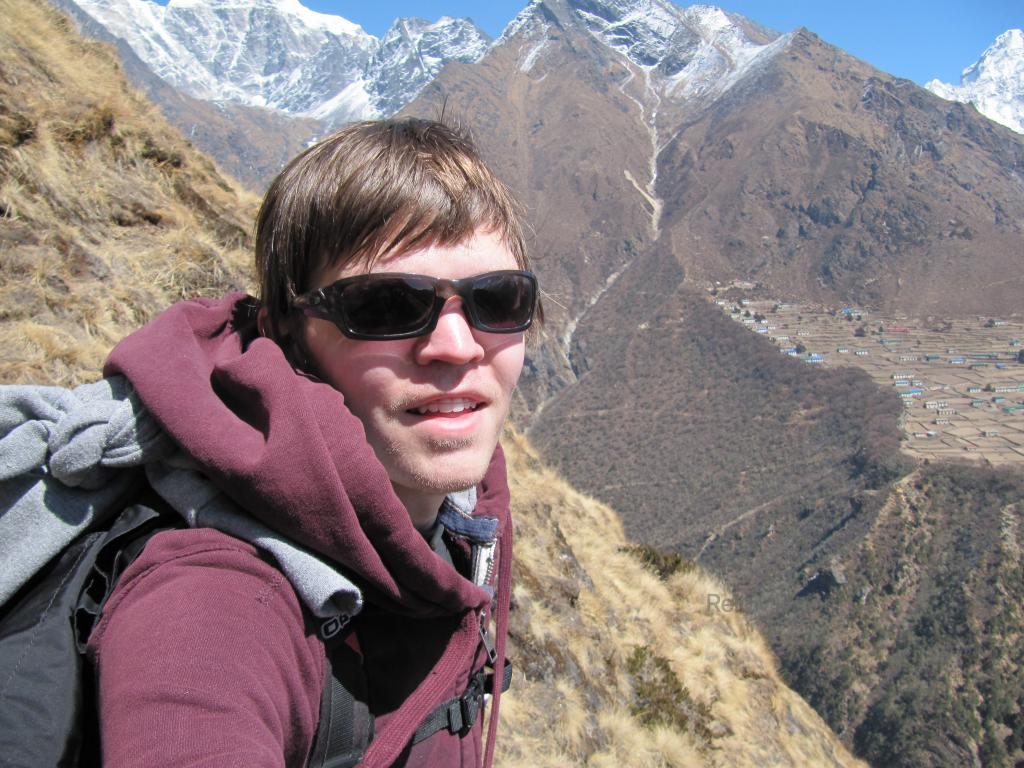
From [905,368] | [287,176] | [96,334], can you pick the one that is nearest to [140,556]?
[287,176]

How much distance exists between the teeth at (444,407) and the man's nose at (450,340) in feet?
0.30

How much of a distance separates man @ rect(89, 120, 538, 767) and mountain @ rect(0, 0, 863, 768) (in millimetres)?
2972

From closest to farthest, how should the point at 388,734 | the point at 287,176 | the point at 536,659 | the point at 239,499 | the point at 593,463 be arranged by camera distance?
1. the point at 239,499
2. the point at 388,734
3. the point at 287,176
4. the point at 536,659
5. the point at 593,463

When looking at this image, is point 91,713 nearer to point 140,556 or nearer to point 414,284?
point 140,556

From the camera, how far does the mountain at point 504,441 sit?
185 inches

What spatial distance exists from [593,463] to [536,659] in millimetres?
129553

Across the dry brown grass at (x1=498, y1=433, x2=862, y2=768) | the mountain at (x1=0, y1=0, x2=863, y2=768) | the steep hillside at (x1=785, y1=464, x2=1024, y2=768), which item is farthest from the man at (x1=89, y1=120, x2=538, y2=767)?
the steep hillside at (x1=785, y1=464, x2=1024, y2=768)

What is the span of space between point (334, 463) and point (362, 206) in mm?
609

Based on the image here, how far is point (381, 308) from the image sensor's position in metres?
1.48

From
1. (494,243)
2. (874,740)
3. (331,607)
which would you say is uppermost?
(494,243)

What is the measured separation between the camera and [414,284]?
1.53m

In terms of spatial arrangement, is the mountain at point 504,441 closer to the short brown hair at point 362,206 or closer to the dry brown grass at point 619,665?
the dry brown grass at point 619,665

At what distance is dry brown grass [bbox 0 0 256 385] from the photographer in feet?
14.7

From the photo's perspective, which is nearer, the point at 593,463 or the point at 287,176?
the point at 287,176
